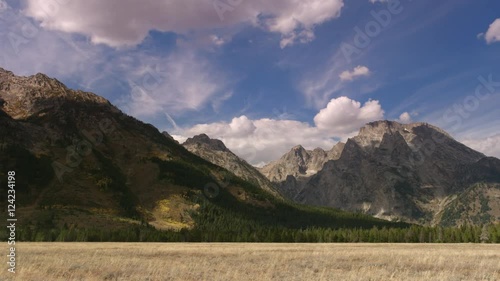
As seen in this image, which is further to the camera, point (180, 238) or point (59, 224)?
point (59, 224)

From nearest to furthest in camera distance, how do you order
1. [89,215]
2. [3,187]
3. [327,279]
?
[327,279]
[89,215]
[3,187]

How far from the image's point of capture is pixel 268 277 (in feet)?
82.4

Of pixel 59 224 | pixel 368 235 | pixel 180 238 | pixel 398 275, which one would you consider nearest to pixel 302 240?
pixel 368 235

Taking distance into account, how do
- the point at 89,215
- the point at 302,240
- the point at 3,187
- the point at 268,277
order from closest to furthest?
the point at 268,277
the point at 302,240
the point at 89,215
the point at 3,187

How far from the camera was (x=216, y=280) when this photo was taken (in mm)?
23672

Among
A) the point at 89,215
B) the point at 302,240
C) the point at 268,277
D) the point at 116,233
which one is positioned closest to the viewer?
the point at 268,277

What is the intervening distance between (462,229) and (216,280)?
160450mm

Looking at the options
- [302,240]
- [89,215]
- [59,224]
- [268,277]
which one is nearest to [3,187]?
[89,215]

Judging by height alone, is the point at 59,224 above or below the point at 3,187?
below

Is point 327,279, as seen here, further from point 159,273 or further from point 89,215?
point 89,215

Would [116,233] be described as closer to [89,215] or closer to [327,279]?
[89,215]

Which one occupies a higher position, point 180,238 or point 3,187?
point 3,187

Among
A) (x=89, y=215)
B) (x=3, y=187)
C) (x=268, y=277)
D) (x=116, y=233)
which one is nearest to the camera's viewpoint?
(x=268, y=277)

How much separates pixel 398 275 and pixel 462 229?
15300 centimetres
